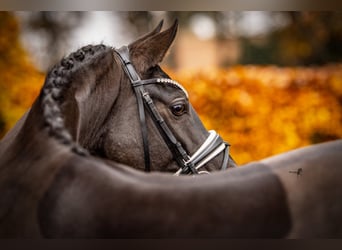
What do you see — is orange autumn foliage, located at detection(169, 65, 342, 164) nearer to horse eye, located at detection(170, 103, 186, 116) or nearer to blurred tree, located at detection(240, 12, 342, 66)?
blurred tree, located at detection(240, 12, 342, 66)

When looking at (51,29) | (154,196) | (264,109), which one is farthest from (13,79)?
(154,196)

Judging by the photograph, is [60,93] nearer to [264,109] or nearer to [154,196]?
[154,196]

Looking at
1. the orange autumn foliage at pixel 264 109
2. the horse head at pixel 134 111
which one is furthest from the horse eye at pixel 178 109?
the orange autumn foliage at pixel 264 109

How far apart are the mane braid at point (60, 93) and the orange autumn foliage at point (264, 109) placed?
92.4 inches

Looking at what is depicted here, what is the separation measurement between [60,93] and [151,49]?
0.61m

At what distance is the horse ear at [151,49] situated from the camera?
216 cm

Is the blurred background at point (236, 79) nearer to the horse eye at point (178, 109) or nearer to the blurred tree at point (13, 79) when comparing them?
the blurred tree at point (13, 79)

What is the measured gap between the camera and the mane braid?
1.23 meters

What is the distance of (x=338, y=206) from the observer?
42.6 inches

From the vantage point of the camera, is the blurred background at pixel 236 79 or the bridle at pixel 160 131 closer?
the bridle at pixel 160 131

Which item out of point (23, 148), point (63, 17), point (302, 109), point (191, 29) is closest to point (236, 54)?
point (191, 29)

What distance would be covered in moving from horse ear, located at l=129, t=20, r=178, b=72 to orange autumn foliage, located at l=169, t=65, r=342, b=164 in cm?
210

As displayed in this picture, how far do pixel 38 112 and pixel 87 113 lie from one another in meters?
0.37

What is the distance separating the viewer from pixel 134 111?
208 cm
